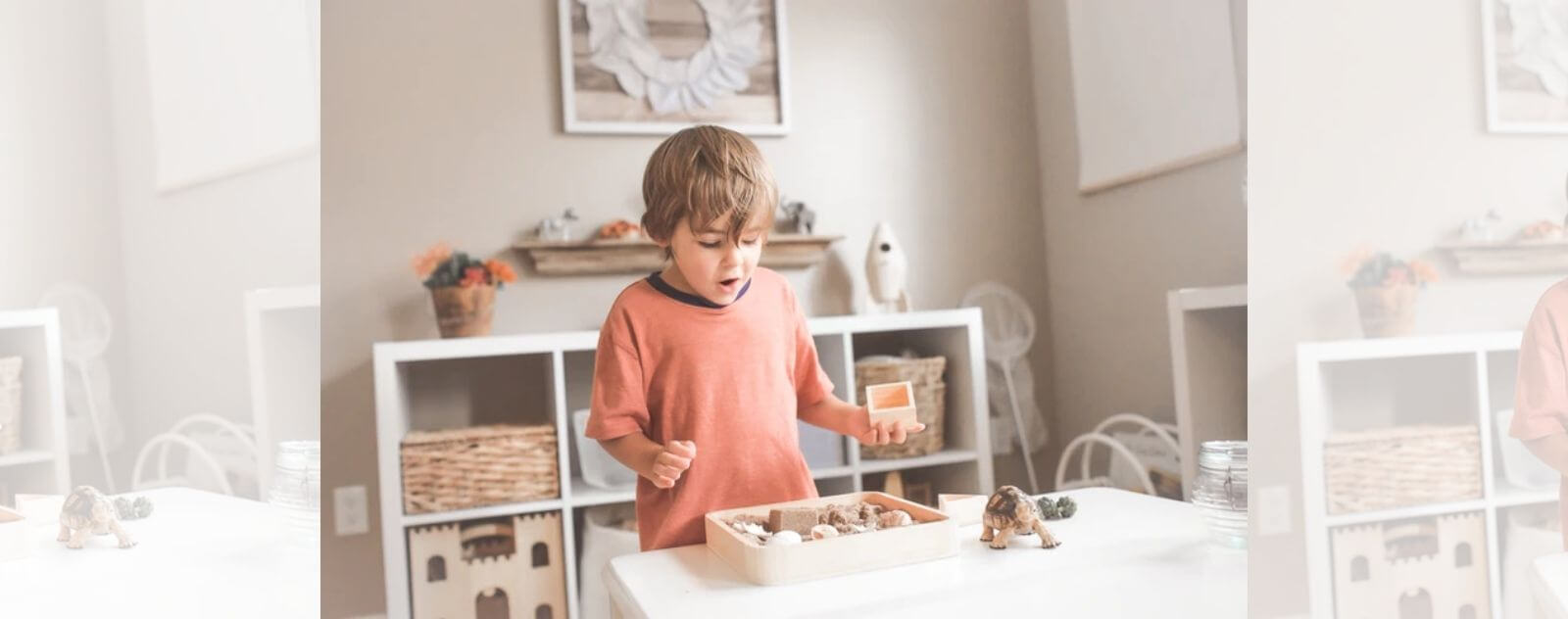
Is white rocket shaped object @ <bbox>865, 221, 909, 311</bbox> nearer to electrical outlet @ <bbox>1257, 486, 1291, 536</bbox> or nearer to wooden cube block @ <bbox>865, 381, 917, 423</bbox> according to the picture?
wooden cube block @ <bbox>865, 381, 917, 423</bbox>

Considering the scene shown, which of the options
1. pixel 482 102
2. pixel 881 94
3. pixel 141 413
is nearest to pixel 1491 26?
pixel 881 94

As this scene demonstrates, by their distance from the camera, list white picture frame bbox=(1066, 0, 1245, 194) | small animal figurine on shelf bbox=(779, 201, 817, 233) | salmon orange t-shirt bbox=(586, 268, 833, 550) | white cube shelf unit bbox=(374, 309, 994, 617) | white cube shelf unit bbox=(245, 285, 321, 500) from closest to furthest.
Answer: white cube shelf unit bbox=(245, 285, 321, 500) < salmon orange t-shirt bbox=(586, 268, 833, 550) < white picture frame bbox=(1066, 0, 1245, 194) < white cube shelf unit bbox=(374, 309, 994, 617) < small animal figurine on shelf bbox=(779, 201, 817, 233)

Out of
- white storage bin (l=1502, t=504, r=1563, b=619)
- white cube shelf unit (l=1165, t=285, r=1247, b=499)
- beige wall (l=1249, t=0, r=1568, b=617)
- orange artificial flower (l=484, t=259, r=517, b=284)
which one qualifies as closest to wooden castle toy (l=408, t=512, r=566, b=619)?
orange artificial flower (l=484, t=259, r=517, b=284)

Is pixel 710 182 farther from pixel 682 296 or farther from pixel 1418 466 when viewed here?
pixel 1418 466

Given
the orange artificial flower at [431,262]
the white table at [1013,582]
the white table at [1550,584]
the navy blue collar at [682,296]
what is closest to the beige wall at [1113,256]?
the white table at [1013,582]

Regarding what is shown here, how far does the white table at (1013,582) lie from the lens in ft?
3.15

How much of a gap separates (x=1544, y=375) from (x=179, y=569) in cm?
133

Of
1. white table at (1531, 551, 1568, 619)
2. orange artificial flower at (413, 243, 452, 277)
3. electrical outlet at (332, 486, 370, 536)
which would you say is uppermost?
orange artificial flower at (413, 243, 452, 277)

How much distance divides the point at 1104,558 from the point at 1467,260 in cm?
46

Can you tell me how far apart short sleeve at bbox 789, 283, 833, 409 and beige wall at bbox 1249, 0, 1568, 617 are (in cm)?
56

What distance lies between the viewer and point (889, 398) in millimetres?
1278

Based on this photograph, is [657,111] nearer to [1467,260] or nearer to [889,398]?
[889,398]

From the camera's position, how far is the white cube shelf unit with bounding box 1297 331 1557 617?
39.6 inches

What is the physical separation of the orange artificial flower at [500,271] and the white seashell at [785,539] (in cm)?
106
